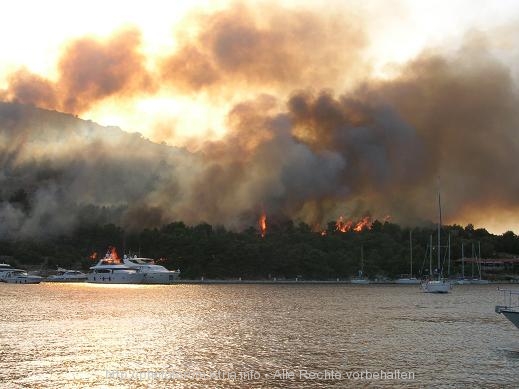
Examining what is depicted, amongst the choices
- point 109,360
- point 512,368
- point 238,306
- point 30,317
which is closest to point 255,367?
point 109,360

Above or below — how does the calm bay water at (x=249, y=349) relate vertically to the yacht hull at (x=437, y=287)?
below

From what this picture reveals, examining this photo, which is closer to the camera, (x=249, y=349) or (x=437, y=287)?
(x=249, y=349)

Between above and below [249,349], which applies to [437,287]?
above

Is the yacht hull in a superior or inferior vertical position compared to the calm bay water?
superior

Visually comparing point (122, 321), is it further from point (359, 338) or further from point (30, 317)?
point (359, 338)

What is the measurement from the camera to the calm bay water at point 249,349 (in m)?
47.5

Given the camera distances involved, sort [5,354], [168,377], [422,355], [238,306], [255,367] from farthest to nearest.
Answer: [238,306]
[422,355]
[5,354]
[255,367]
[168,377]

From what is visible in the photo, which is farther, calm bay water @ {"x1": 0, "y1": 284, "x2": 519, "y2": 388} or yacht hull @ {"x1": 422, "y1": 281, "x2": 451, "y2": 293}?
yacht hull @ {"x1": 422, "y1": 281, "x2": 451, "y2": 293}

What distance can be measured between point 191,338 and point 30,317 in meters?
32.8

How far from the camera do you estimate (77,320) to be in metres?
88.0

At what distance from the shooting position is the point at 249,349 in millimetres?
62438

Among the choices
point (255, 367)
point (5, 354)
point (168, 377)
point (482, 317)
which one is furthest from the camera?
point (482, 317)

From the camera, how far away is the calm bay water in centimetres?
4750

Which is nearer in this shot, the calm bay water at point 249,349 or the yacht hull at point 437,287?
the calm bay water at point 249,349
